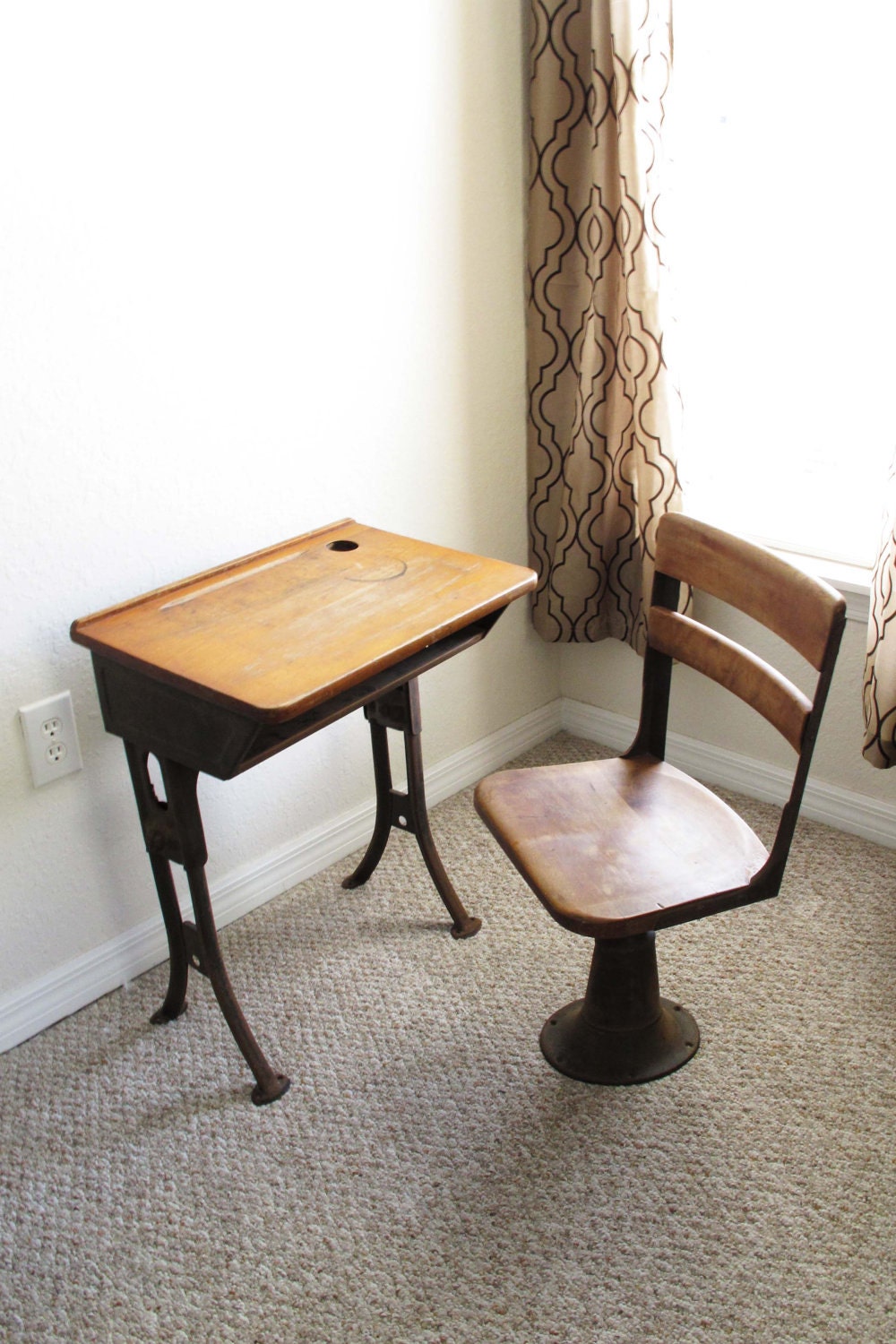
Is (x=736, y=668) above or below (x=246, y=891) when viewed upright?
above

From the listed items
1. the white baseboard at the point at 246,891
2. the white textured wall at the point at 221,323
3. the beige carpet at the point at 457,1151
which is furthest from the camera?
the white baseboard at the point at 246,891

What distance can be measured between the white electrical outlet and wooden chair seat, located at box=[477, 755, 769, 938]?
24.7 inches

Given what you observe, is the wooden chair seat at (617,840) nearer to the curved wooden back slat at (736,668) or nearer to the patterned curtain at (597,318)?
the curved wooden back slat at (736,668)

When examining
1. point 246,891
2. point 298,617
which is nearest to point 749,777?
point 246,891

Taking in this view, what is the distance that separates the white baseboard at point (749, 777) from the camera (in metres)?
2.16

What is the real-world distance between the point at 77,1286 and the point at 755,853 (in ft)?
3.36

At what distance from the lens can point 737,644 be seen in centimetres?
160

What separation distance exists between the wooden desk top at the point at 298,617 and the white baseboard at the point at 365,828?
611 mm

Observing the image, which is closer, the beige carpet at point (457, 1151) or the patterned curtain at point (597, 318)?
the beige carpet at point (457, 1151)

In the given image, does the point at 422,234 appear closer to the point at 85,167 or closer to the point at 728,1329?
the point at 85,167

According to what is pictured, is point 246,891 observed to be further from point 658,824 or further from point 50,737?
point 658,824

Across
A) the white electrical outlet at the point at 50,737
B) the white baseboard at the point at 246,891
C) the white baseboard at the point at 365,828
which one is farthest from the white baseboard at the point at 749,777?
the white electrical outlet at the point at 50,737

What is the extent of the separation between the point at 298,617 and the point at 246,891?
710 millimetres

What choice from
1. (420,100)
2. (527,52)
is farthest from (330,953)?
(527,52)
